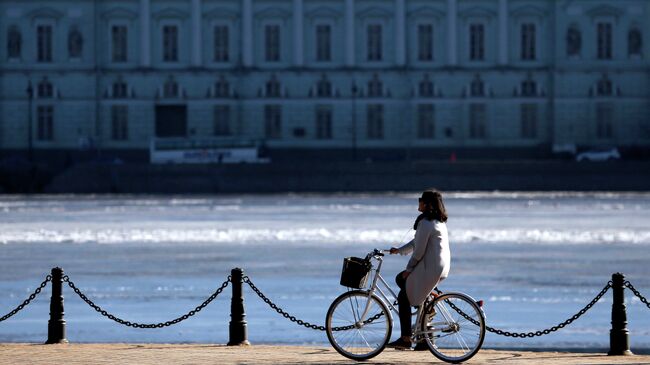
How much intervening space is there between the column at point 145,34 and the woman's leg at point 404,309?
78635 mm

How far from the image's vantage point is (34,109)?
9588 cm

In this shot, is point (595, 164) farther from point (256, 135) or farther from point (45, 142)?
point (45, 142)

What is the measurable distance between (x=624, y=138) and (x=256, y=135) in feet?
66.9

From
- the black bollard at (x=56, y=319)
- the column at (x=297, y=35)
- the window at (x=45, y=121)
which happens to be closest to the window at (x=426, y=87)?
the column at (x=297, y=35)

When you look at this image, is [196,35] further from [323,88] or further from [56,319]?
[56,319]

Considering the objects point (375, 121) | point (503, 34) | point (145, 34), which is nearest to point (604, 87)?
point (503, 34)

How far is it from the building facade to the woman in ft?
251

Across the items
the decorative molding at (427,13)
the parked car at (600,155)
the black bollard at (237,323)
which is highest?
the decorative molding at (427,13)

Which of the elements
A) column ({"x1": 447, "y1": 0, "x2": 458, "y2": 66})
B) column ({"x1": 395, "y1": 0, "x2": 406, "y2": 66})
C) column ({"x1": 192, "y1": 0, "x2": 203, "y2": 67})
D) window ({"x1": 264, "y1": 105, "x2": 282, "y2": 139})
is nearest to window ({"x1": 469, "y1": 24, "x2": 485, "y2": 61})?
column ({"x1": 447, "y1": 0, "x2": 458, "y2": 66})

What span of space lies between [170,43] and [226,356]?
7851 centimetres

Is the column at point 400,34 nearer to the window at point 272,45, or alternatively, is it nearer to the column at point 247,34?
the window at point 272,45

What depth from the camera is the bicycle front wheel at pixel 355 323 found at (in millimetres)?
17891

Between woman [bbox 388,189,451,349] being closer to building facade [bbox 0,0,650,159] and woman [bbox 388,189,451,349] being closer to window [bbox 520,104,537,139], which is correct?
building facade [bbox 0,0,650,159]

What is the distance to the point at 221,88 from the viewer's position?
95688 mm
